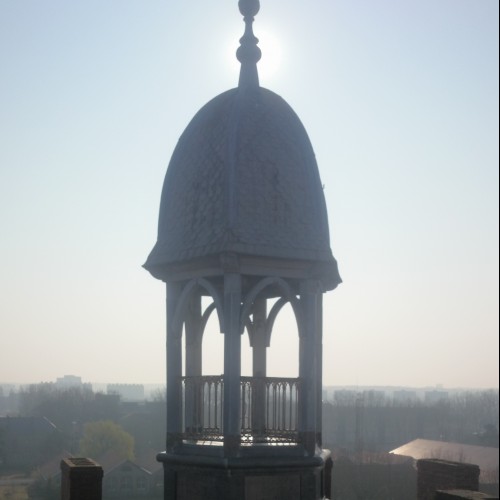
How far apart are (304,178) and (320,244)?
1.03 m

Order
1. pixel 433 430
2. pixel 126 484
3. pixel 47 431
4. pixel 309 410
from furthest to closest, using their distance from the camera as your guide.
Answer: pixel 433 430 < pixel 47 431 < pixel 126 484 < pixel 309 410

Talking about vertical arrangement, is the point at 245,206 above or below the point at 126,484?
above

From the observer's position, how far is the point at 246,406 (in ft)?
42.9

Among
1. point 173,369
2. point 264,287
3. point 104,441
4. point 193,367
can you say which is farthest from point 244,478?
point 104,441

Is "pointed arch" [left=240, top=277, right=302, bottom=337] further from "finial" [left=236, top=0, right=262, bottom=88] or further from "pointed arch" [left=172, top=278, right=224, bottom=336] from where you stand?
→ "finial" [left=236, top=0, right=262, bottom=88]

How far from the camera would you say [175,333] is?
1342 cm

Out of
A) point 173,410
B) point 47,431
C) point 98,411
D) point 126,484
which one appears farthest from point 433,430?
point 173,410

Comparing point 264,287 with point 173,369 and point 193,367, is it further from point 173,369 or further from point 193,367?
point 193,367

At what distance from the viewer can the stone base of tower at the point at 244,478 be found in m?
12.0

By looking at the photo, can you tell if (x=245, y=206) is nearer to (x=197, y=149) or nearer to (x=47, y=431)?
(x=197, y=149)

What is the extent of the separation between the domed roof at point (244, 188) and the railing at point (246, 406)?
6.02 ft

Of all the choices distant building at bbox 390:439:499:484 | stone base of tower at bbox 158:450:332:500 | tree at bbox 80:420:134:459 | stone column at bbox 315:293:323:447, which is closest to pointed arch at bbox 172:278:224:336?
stone column at bbox 315:293:323:447

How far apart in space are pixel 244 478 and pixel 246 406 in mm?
1268

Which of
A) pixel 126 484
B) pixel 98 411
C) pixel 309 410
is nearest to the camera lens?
pixel 309 410
